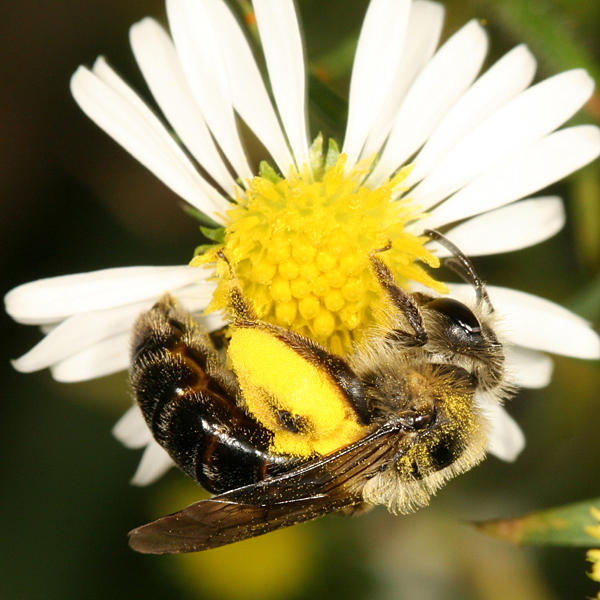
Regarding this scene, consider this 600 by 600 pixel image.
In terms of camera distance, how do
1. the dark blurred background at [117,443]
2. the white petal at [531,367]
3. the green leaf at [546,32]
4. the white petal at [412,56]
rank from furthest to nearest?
1. the dark blurred background at [117,443]
2. the green leaf at [546,32]
3. the white petal at [531,367]
4. the white petal at [412,56]

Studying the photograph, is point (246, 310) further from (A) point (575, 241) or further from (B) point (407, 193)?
(A) point (575, 241)

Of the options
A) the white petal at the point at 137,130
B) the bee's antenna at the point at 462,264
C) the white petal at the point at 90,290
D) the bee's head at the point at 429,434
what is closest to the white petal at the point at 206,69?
the white petal at the point at 137,130

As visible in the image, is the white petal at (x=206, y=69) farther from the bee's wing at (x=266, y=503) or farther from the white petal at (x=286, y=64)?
the bee's wing at (x=266, y=503)

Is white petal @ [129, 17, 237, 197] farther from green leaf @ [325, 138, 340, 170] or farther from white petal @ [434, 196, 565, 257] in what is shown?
white petal @ [434, 196, 565, 257]

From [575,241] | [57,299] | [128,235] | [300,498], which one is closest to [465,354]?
[300,498]

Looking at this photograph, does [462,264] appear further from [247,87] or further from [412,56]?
[247,87]

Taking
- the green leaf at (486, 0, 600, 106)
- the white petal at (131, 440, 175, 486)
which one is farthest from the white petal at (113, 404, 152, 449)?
the green leaf at (486, 0, 600, 106)
